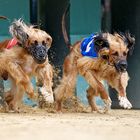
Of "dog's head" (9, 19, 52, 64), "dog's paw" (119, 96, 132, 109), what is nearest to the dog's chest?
"dog's head" (9, 19, 52, 64)

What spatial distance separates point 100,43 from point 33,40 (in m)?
0.82

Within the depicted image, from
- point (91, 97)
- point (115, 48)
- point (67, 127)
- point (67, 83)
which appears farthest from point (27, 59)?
point (67, 127)

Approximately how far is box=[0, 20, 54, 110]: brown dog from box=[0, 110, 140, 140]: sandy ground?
39 centimetres

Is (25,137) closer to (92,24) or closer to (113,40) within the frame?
(113,40)

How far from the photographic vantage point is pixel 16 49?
961 cm

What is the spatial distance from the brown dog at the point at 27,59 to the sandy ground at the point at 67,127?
1.30ft

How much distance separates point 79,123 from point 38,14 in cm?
345

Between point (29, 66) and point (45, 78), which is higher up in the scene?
point (29, 66)

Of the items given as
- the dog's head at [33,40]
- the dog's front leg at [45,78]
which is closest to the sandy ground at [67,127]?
the dog's front leg at [45,78]

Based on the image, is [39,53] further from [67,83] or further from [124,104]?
[124,104]

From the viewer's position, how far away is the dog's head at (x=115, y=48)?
9.64 metres

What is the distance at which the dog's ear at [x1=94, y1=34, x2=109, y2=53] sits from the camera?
9.85m

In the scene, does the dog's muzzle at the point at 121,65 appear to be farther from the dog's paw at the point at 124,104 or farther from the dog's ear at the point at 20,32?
the dog's ear at the point at 20,32

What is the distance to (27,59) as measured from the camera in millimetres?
9562
